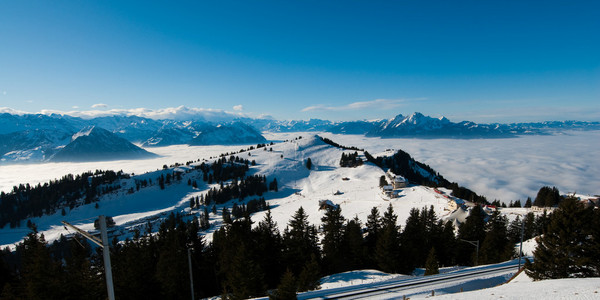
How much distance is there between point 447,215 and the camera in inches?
3127

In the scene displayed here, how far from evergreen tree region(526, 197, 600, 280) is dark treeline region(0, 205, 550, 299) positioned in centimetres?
1381

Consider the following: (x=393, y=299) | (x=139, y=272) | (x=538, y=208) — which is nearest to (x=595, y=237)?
(x=393, y=299)

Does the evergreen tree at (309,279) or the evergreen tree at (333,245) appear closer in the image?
the evergreen tree at (309,279)

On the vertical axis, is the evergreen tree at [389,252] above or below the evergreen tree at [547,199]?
above

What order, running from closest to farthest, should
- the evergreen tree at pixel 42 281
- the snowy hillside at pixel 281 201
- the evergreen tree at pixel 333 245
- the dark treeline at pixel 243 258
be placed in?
the evergreen tree at pixel 42 281 → the dark treeline at pixel 243 258 → the evergreen tree at pixel 333 245 → the snowy hillside at pixel 281 201

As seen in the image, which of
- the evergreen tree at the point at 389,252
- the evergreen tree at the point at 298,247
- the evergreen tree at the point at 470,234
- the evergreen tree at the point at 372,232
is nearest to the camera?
the evergreen tree at the point at 389,252

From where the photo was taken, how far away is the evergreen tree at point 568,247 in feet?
79.5

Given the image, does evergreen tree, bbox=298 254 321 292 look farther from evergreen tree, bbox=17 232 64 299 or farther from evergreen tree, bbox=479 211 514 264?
evergreen tree, bbox=479 211 514 264

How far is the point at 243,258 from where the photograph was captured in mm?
29938

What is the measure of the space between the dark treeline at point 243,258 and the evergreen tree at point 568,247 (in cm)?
1381

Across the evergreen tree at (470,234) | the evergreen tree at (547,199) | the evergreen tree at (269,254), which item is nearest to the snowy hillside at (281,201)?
the evergreen tree at (547,199)

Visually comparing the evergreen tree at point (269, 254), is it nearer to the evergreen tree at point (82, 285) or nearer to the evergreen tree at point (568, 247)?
the evergreen tree at point (82, 285)

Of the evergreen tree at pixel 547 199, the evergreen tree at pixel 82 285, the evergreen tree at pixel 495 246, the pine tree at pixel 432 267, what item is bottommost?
the evergreen tree at pixel 547 199

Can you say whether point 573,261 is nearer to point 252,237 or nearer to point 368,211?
point 252,237
